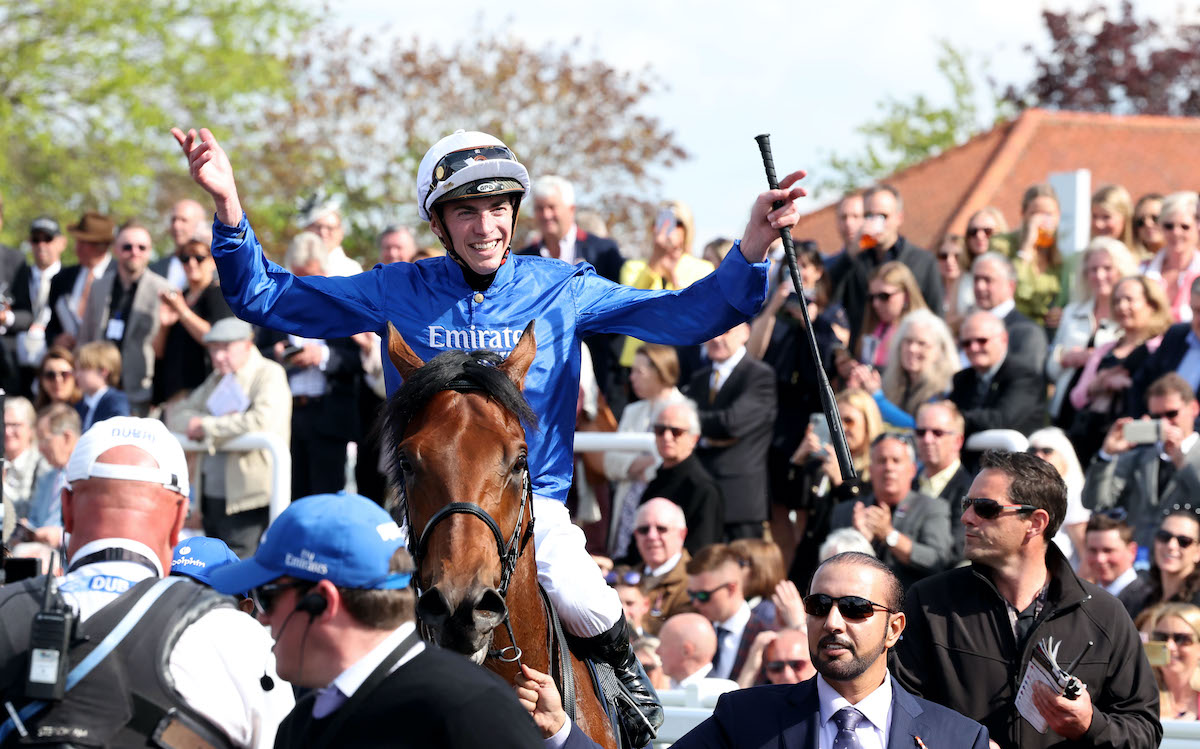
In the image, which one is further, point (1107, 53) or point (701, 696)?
point (1107, 53)

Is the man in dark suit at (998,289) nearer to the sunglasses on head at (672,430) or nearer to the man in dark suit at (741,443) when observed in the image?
the man in dark suit at (741,443)

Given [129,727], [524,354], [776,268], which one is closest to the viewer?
[129,727]

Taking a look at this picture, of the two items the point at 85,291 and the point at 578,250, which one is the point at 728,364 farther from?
the point at 85,291

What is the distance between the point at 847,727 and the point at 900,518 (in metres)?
3.95

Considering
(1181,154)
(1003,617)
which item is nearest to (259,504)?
(1003,617)

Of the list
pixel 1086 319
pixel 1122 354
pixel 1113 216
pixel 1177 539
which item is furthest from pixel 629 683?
pixel 1113 216

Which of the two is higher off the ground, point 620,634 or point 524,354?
point 524,354

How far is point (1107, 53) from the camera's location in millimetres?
35531

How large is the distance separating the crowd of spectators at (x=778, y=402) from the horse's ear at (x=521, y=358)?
2.70m

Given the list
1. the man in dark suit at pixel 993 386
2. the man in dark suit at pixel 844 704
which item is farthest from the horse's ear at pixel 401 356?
the man in dark suit at pixel 993 386

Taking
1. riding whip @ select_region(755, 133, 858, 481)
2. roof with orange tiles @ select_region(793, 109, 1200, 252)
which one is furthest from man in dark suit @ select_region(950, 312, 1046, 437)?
roof with orange tiles @ select_region(793, 109, 1200, 252)

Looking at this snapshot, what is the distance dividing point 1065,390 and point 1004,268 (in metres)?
0.88

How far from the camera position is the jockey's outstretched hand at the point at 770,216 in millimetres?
5164

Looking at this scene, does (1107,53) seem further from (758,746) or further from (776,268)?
(758,746)
